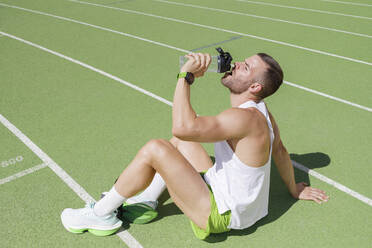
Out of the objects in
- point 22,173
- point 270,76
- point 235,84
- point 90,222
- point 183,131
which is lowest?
point 22,173

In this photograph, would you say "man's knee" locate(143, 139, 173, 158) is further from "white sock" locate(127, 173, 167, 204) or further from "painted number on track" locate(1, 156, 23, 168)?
"painted number on track" locate(1, 156, 23, 168)

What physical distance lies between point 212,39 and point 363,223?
599cm

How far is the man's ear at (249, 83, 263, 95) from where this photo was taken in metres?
2.61

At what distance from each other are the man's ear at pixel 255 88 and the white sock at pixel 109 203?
1.29 metres

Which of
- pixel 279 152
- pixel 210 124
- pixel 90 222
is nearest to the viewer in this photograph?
pixel 210 124

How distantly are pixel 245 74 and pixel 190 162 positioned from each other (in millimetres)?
1023

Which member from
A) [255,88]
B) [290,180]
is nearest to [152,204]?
[290,180]

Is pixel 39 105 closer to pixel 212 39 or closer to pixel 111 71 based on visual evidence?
pixel 111 71

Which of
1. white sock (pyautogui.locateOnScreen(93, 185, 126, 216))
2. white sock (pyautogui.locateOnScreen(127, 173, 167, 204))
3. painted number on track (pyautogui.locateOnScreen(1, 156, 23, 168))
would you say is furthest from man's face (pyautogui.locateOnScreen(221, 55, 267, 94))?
painted number on track (pyautogui.locateOnScreen(1, 156, 23, 168))

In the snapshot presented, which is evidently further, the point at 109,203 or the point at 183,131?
the point at 109,203

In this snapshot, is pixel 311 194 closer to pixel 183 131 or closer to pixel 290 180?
pixel 290 180

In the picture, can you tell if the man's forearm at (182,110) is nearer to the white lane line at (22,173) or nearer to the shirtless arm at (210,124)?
the shirtless arm at (210,124)

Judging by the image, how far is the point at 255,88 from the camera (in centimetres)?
262

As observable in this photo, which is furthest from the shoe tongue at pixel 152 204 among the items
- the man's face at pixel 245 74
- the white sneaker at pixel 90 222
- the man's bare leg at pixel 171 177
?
the man's face at pixel 245 74
